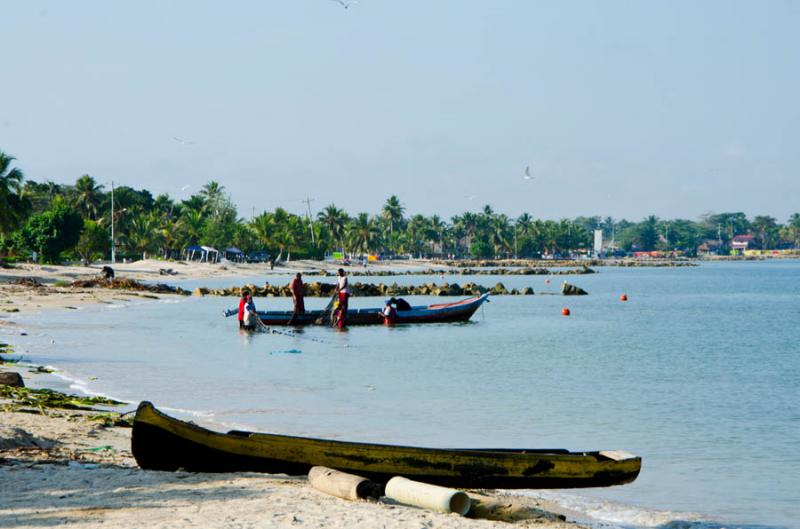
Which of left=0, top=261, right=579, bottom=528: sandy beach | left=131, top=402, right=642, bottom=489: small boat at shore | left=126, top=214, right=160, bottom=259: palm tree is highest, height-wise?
left=126, top=214, right=160, bottom=259: palm tree

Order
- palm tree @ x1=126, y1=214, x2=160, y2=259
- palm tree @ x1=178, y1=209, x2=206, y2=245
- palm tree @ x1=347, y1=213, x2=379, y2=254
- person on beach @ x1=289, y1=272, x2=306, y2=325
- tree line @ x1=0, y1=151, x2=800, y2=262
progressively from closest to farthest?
1. person on beach @ x1=289, y1=272, x2=306, y2=325
2. tree line @ x1=0, y1=151, x2=800, y2=262
3. palm tree @ x1=126, y1=214, x2=160, y2=259
4. palm tree @ x1=178, y1=209, x2=206, y2=245
5. palm tree @ x1=347, y1=213, x2=379, y2=254

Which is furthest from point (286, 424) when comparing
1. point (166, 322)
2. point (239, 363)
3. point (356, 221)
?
point (356, 221)

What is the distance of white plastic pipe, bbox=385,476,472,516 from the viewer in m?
9.45

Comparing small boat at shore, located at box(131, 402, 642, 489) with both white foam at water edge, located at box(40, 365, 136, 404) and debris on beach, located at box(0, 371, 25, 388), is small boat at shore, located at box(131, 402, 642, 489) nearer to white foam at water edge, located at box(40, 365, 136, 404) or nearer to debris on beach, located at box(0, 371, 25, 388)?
debris on beach, located at box(0, 371, 25, 388)

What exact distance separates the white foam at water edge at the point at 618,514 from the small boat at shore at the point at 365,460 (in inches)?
18.6

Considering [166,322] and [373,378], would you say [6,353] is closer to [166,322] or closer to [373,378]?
[373,378]

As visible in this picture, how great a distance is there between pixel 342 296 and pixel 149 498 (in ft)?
99.1

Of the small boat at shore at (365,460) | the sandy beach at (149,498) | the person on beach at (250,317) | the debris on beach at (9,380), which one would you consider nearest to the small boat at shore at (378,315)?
the person on beach at (250,317)

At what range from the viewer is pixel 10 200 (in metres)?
64.2

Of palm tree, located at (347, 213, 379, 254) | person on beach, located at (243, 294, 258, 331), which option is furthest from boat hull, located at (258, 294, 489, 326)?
palm tree, located at (347, 213, 379, 254)

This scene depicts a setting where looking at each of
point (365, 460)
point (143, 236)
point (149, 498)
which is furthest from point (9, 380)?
point (143, 236)

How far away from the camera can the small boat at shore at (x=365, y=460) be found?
1055 centimetres

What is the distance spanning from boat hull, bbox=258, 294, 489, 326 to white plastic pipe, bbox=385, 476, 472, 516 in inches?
1224

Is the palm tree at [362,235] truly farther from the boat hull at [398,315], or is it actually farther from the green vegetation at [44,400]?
the green vegetation at [44,400]
